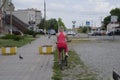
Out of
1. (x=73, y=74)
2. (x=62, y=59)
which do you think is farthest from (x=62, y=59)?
(x=73, y=74)

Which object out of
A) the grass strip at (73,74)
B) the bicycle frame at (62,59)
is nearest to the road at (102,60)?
the grass strip at (73,74)

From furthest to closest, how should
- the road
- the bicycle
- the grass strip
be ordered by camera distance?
the bicycle → the road → the grass strip

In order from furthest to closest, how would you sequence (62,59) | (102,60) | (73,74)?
(102,60)
(62,59)
(73,74)

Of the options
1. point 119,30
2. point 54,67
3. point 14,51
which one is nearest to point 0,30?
point 119,30

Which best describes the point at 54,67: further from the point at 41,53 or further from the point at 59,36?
the point at 41,53

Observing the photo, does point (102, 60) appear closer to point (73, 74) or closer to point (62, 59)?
point (62, 59)

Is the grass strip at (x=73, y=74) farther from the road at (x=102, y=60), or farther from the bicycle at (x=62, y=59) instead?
the road at (x=102, y=60)

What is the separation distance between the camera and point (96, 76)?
1477cm

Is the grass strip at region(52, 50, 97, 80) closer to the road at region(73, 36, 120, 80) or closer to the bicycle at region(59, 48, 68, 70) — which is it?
the bicycle at region(59, 48, 68, 70)

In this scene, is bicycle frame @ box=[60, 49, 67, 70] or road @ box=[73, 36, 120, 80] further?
bicycle frame @ box=[60, 49, 67, 70]

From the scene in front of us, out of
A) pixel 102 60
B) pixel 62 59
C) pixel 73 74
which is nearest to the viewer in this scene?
pixel 73 74

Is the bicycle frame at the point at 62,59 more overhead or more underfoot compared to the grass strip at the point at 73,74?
more overhead

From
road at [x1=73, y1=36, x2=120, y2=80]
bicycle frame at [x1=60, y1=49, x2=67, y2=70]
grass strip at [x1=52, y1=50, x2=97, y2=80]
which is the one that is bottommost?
road at [x1=73, y1=36, x2=120, y2=80]

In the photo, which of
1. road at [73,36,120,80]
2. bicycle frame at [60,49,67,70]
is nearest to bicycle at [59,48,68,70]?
bicycle frame at [60,49,67,70]
